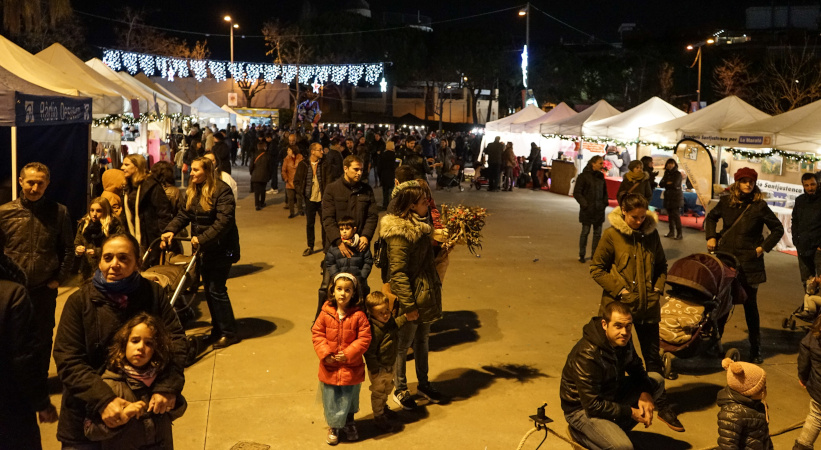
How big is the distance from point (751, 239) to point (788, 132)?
775cm

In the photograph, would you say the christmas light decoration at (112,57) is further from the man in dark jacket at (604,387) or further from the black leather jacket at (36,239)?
the man in dark jacket at (604,387)

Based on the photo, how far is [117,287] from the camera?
134 inches

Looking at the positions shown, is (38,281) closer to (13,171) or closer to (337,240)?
(337,240)

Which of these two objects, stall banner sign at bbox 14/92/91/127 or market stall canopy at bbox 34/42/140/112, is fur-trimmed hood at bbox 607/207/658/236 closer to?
stall banner sign at bbox 14/92/91/127

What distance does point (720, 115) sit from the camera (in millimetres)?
16516

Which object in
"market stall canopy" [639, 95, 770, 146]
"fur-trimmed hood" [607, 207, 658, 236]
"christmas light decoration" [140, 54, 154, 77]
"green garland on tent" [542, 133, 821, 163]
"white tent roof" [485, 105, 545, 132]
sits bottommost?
"fur-trimmed hood" [607, 207, 658, 236]

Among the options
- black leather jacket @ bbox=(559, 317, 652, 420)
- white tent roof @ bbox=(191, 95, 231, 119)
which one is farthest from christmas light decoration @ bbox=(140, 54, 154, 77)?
black leather jacket @ bbox=(559, 317, 652, 420)

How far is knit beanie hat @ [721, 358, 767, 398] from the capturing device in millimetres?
4055

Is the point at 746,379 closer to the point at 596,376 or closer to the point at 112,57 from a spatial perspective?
the point at 596,376

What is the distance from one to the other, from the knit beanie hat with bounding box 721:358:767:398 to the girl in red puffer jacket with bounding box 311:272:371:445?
85.8 inches

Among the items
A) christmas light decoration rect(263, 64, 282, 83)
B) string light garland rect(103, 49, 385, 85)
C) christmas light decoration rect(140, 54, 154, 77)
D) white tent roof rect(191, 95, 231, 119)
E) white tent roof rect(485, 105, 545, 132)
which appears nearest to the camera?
white tent roof rect(485, 105, 545, 132)

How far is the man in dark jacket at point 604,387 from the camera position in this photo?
4.18 m

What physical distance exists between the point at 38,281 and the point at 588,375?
3.88 m

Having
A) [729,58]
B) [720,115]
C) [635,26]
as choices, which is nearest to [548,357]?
[720,115]
